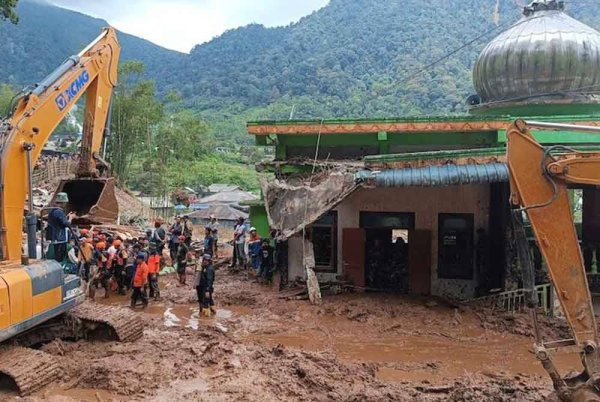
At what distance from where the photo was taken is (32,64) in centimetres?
14700

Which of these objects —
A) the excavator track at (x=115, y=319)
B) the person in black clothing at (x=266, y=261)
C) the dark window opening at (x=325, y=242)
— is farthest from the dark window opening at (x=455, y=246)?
the excavator track at (x=115, y=319)

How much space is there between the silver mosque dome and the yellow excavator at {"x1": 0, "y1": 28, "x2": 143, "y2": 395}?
32.7ft

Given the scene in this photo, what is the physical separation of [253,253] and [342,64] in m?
89.5

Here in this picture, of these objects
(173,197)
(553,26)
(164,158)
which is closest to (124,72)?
(164,158)

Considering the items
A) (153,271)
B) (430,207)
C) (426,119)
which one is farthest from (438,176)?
(153,271)

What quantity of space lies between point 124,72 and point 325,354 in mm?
30574

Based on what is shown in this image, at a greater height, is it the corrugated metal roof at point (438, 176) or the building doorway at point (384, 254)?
the corrugated metal roof at point (438, 176)

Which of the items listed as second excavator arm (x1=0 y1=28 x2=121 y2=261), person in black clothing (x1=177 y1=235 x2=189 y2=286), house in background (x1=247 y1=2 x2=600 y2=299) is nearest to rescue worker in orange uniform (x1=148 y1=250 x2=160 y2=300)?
person in black clothing (x1=177 y1=235 x2=189 y2=286)

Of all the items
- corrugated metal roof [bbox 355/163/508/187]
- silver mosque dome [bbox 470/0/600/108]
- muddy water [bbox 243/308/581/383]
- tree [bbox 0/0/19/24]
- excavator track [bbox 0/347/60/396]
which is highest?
tree [bbox 0/0/19/24]

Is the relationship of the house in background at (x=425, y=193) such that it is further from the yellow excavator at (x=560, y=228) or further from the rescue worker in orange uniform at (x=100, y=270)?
the yellow excavator at (x=560, y=228)

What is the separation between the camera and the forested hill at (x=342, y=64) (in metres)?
83.1

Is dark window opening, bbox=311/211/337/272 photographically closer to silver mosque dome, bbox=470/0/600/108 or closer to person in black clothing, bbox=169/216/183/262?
person in black clothing, bbox=169/216/183/262

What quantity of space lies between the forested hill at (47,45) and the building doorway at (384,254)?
117175 millimetres

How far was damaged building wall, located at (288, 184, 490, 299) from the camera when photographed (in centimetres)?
→ 1398
